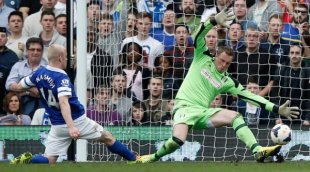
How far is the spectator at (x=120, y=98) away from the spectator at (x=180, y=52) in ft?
3.18

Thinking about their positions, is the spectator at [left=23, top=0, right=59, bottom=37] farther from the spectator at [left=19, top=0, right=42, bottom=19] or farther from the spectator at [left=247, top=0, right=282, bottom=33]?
the spectator at [left=247, top=0, right=282, bottom=33]

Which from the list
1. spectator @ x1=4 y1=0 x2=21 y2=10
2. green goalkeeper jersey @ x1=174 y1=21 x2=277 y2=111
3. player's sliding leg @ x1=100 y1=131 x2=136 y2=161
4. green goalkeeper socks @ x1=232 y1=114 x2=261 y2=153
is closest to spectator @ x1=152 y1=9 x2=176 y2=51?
green goalkeeper jersey @ x1=174 y1=21 x2=277 y2=111

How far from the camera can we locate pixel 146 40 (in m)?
15.5

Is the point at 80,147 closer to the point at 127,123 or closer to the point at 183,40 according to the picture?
the point at 127,123

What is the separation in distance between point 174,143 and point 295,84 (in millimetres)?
3504

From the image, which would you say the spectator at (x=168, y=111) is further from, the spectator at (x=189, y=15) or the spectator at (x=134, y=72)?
the spectator at (x=189, y=15)

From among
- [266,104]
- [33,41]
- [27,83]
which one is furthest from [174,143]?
[33,41]

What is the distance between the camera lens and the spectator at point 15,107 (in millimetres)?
15555

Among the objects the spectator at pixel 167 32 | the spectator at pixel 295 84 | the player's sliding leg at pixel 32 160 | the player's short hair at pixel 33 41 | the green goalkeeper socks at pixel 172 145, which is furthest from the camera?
the player's short hair at pixel 33 41

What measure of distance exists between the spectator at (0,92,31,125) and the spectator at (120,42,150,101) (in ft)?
6.13

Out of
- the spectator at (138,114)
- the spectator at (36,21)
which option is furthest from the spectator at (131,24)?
the spectator at (36,21)

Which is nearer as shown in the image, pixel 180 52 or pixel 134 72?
pixel 134 72

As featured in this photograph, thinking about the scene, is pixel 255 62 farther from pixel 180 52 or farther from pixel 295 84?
pixel 180 52

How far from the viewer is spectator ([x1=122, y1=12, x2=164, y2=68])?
50.5 ft
